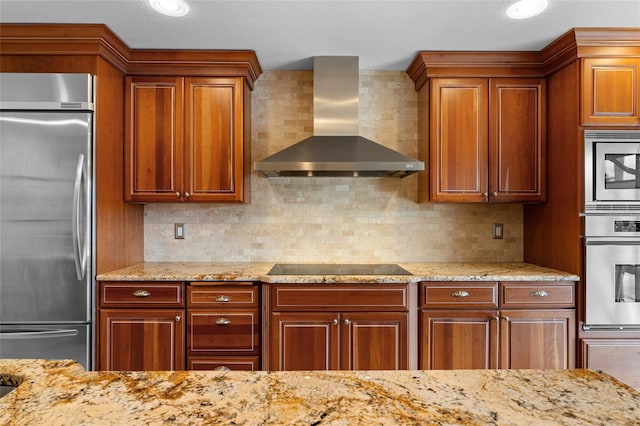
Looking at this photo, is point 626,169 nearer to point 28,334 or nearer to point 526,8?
point 526,8

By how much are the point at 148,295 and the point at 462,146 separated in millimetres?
2350

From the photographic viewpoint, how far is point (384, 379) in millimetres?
817

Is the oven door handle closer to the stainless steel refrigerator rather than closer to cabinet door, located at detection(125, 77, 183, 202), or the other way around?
cabinet door, located at detection(125, 77, 183, 202)

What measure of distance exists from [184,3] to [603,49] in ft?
8.36

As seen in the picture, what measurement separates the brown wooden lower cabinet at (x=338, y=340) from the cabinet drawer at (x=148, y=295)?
0.63 meters

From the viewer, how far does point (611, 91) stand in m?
2.34

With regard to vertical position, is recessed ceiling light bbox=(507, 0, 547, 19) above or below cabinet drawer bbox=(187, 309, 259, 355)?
above

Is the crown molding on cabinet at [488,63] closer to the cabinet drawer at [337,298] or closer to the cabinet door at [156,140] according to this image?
the cabinet drawer at [337,298]

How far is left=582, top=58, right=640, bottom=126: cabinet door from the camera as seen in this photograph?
2330 millimetres

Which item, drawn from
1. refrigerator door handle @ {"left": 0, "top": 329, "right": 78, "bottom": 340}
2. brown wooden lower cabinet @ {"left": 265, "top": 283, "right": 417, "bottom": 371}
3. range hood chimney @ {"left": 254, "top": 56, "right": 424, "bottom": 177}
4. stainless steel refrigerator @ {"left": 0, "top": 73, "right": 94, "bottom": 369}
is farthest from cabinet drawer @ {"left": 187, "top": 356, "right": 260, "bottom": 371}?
range hood chimney @ {"left": 254, "top": 56, "right": 424, "bottom": 177}

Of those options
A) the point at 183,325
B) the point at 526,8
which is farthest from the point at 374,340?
the point at 526,8

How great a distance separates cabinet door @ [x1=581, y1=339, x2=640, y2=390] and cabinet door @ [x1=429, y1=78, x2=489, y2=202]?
1.14 metres

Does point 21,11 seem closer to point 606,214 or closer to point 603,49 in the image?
point 603,49

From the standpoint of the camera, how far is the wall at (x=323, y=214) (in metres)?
2.95
